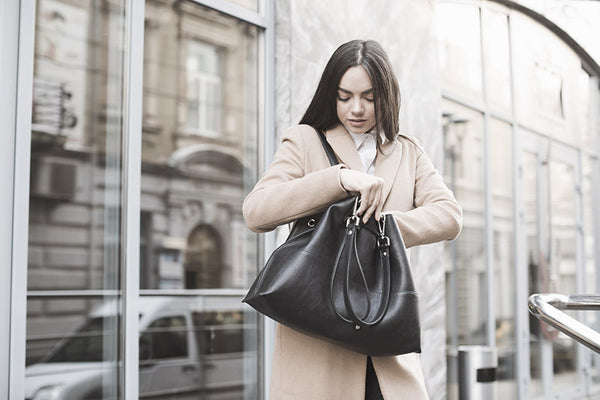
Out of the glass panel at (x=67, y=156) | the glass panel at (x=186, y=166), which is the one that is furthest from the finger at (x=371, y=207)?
the glass panel at (x=186, y=166)

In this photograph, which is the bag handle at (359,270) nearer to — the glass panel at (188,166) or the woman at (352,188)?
the woman at (352,188)

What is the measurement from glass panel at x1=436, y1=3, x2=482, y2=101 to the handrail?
4.73 metres

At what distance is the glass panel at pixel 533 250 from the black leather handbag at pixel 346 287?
719 centimetres

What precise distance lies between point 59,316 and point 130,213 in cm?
836

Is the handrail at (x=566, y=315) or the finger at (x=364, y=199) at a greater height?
the finger at (x=364, y=199)

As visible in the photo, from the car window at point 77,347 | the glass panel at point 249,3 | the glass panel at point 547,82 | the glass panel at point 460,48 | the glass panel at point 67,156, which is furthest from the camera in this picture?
the glass panel at point 67,156

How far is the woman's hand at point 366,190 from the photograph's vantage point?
1.81m

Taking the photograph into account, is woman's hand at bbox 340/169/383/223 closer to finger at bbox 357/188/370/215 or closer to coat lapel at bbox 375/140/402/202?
finger at bbox 357/188/370/215

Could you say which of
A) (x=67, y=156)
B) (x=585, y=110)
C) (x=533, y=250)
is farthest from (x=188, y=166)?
(x=533, y=250)

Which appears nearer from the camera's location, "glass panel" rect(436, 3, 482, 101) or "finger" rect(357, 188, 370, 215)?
"finger" rect(357, 188, 370, 215)

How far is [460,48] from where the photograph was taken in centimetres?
785

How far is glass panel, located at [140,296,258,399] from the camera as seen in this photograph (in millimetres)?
8531

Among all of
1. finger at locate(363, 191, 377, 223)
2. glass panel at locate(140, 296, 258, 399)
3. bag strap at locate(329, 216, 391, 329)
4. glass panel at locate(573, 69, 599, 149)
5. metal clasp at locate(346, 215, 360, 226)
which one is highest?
glass panel at locate(573, 69, 599, 149)

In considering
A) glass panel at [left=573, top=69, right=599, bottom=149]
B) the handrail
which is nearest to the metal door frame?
glass panel at [left=573, top=69, right=599, bottom=149]
